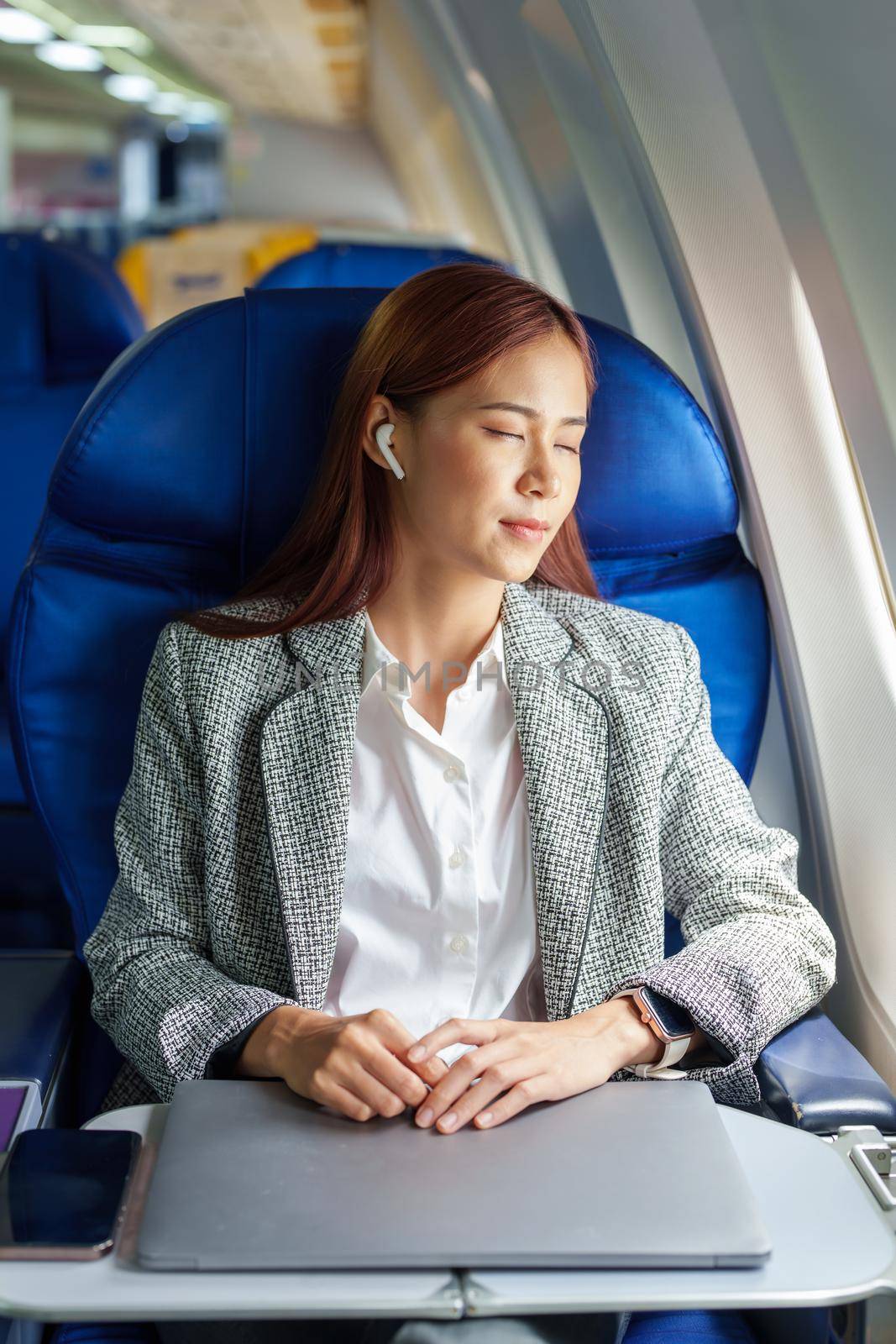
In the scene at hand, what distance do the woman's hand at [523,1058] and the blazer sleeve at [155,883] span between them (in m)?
0.26

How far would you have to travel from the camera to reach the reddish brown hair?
145 cm

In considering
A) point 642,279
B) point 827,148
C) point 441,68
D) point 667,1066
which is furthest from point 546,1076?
point 441,68

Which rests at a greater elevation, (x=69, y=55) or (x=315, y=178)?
(x=69, y=55)

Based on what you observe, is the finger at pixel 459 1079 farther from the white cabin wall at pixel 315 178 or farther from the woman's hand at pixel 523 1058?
the white cabin wall at pixel 315 178

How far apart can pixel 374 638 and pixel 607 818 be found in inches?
13.0

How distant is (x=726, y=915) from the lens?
57.6 inches

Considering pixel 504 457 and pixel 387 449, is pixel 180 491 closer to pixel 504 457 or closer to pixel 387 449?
pixel 387 449

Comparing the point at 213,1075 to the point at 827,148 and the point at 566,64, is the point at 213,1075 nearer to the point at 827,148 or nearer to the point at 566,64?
the point at 827,148

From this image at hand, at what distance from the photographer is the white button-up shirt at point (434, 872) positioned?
1444 mm

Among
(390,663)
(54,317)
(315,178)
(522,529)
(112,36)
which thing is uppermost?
(112,36)

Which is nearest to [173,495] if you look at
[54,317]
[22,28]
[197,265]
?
[54,317]

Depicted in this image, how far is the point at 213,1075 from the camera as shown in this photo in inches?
52.3

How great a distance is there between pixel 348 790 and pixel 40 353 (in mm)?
1737

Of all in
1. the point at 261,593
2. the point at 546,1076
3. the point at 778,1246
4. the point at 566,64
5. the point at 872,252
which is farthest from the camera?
the point at 566,64
